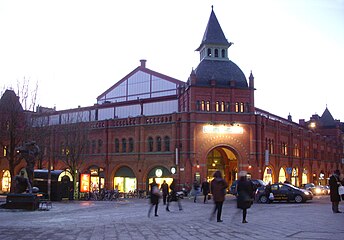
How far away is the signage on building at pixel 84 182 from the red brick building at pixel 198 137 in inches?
160

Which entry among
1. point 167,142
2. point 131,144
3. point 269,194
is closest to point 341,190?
point 269,194

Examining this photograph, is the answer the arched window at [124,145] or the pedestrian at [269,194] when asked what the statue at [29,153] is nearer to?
the pedestrian at [269,194]

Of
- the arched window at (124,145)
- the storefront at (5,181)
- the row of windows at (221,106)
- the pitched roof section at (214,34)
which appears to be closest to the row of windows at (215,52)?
the pitched roof section at (214,34)

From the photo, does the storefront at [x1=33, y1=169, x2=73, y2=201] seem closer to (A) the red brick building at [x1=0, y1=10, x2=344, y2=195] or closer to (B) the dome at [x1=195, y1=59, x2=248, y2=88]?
(A) the red brick building at [x1=0, y1=10, x2=344, y2=195]

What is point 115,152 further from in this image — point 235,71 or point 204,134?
point 235,71

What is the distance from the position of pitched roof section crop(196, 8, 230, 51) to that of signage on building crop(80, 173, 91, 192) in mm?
22200

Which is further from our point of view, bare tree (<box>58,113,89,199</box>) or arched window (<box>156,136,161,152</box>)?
arched window (<box>156,136,161,152</box>)

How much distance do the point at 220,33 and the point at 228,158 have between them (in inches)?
590

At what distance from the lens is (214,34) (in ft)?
181

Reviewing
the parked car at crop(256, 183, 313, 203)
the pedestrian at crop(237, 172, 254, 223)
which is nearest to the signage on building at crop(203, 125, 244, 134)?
the parked car at crop(256, 183, 313, 203)

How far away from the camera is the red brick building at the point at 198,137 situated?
48.8 metres

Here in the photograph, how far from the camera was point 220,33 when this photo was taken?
5547 cm

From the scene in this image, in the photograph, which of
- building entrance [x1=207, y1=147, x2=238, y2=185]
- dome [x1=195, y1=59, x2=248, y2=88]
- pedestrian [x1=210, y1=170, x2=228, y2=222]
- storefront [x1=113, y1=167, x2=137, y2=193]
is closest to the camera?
pedestrian [x1=210, y1=170, x2=228, y2=222]

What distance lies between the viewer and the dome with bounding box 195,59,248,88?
51.0 meters
